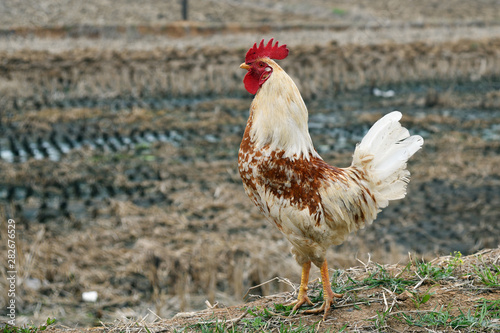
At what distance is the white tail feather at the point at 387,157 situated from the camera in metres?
3.63

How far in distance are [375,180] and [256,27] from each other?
68.6 feet

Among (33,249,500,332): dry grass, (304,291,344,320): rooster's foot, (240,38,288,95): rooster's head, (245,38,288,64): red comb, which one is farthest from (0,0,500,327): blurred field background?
(245,38,288,64): red comb

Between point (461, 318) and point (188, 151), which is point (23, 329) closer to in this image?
point (461, 318)

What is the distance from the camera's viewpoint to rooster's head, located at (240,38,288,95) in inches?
136

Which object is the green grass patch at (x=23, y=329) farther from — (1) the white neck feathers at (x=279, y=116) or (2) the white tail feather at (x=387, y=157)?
(2) the white tail feather at (x=387, y=157)

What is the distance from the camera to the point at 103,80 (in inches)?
581

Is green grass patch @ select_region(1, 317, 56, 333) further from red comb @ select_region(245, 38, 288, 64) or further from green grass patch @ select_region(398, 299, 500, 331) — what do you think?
green grass patch @ select_region(398, 299, 500, 331)

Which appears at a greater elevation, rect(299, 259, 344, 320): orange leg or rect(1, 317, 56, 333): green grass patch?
rect(299, 259, 344, 320): orange leg

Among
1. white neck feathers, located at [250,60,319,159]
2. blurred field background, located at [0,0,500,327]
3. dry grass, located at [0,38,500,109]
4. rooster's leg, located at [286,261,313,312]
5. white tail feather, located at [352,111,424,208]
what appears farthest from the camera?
dry grass, located at [0,38,500,109]

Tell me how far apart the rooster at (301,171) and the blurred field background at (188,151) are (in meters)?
2.06

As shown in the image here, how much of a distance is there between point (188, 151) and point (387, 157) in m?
7.38

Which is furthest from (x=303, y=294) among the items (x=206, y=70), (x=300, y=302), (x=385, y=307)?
(x=206, y=70)

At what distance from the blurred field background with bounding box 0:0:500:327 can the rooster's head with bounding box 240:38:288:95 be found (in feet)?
9.04

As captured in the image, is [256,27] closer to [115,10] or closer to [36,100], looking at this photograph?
[115,10]
